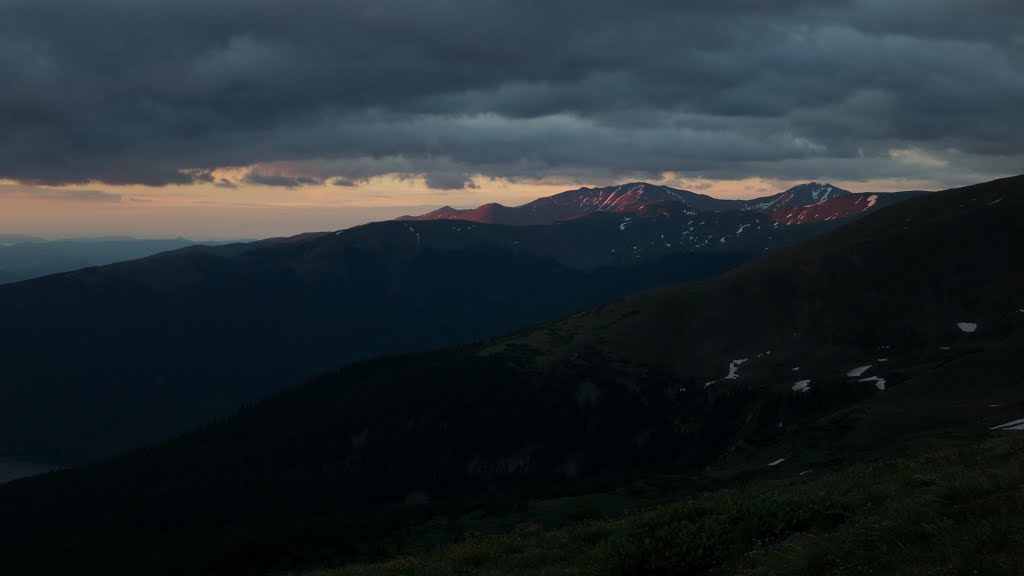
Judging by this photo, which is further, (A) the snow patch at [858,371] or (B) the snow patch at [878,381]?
(A) the snow patch at [858,371]

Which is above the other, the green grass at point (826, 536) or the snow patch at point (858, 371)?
the green grass at point (826, 536)

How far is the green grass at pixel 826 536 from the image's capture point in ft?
46.0

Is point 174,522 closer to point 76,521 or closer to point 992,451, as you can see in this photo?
point 76,521

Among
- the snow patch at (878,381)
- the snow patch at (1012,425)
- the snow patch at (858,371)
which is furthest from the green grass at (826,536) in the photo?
the snow patch at (858,371)

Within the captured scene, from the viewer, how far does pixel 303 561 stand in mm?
104875

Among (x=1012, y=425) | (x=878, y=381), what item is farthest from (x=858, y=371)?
(x=1012, y=425)

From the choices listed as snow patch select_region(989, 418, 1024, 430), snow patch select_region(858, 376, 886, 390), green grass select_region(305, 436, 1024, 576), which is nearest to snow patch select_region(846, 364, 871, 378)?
snow patch select_region(858, 376, 886, 390)

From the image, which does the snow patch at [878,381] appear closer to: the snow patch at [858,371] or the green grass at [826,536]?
the snow patch at [858,371]

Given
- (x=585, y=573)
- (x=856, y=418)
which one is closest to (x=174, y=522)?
(x=856, y=418)

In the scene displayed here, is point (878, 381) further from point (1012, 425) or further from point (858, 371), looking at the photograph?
point (1012, 425)

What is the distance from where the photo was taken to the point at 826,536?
56.8ft

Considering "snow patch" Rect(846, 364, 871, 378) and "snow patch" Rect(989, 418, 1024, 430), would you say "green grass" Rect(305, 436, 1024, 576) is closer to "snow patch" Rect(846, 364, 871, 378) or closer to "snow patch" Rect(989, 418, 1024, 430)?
"snow patch" Rect(989, 418, 1024, 430)

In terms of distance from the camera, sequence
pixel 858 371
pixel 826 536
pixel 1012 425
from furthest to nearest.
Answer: pixel 858 371, pixel 1012 425, pixel 826 536

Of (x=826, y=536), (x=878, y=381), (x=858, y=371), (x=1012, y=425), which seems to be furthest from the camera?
(x=858, y=371)
